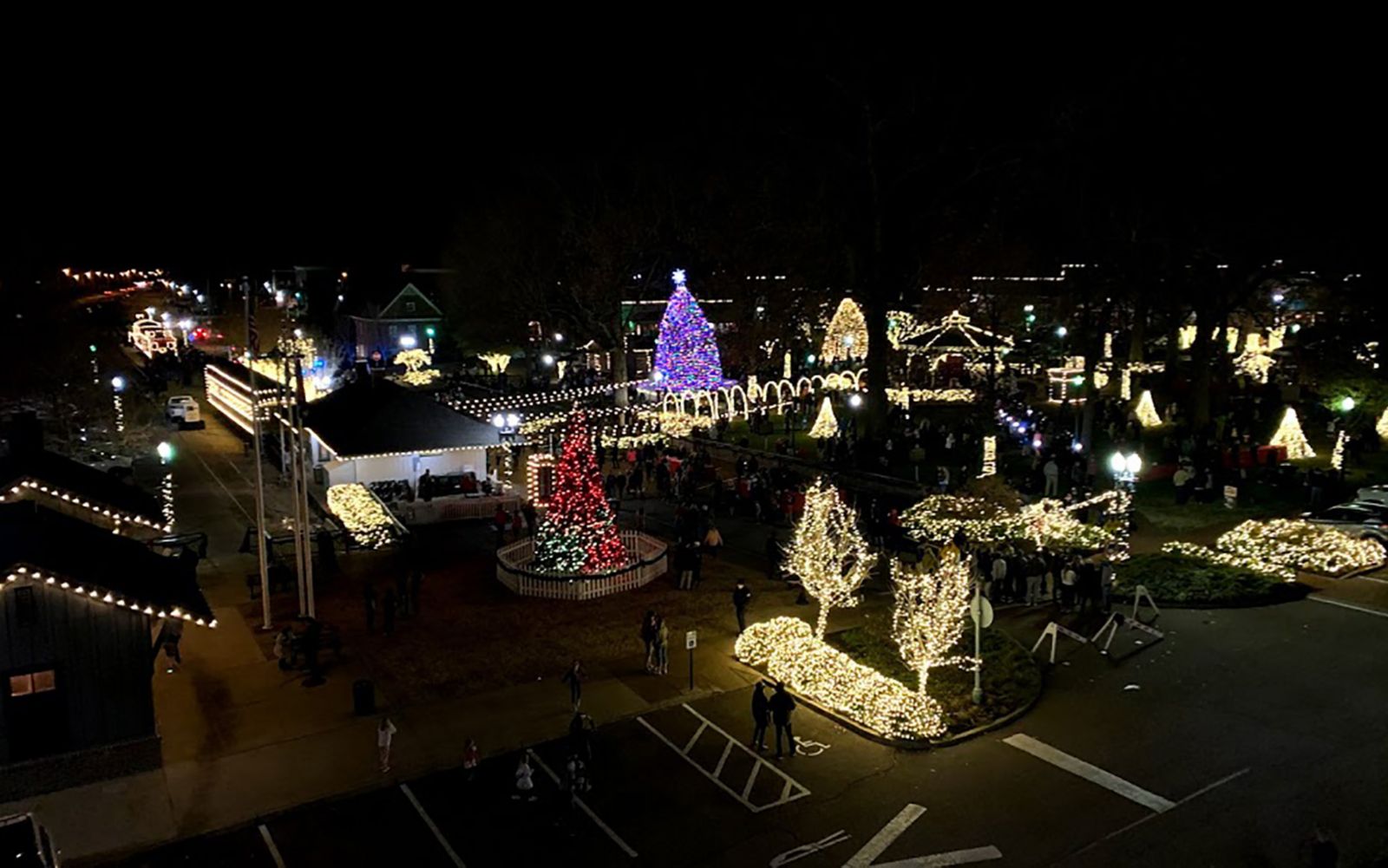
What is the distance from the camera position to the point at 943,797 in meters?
13.9

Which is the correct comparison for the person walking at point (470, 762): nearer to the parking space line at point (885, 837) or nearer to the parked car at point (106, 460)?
the parking space line at point (885, 837)

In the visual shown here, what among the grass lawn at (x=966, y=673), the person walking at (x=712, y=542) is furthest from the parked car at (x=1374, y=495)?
the person walking at (x=712, y=542)

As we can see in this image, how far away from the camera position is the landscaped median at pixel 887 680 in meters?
15.8

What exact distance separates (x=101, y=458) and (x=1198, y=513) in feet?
126

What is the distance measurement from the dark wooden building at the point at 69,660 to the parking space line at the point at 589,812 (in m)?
5.59

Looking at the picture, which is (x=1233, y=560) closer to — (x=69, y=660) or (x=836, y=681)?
(x=836, y=681)

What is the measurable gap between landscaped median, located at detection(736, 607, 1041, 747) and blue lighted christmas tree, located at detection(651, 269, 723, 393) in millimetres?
26746

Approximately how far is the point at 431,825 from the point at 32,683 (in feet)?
21.0

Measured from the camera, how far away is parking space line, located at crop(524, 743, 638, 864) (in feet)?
42.0

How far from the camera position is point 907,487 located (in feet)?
105

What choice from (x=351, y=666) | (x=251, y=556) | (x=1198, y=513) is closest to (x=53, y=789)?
(x=351, y=666)

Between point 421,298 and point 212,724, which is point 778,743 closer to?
point 212,724

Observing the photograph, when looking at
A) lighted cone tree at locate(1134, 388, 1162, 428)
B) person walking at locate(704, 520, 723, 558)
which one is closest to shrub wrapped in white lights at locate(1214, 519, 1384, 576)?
person walking at locate(704, 520, 723, 558)

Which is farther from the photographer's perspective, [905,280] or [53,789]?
[905,280]
